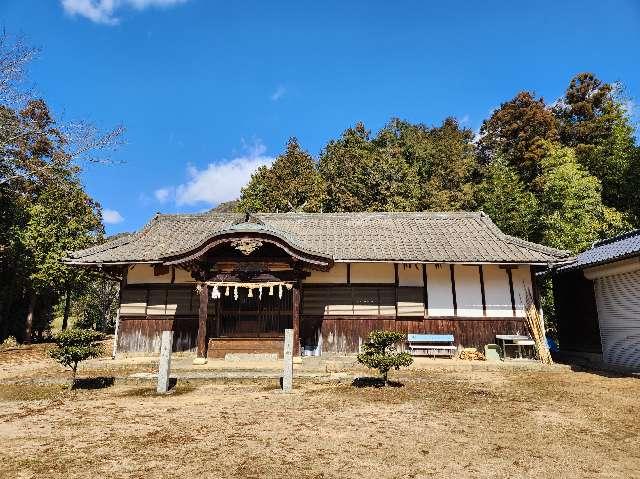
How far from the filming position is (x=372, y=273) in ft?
54.0

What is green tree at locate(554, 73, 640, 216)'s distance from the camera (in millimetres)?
29250

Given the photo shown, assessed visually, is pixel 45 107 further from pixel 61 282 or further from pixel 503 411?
pixel 503 411

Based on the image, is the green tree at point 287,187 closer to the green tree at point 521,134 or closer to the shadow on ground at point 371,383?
the green tree at point 521,134

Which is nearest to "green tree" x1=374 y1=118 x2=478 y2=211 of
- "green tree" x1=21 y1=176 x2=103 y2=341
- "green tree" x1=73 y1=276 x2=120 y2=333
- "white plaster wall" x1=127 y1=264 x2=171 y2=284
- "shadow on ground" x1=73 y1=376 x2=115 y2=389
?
"white plaster wall" x1=127 y1=264 x2=171 y2=284

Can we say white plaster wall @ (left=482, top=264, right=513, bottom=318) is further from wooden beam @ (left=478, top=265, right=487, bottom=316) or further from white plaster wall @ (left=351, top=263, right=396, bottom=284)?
white plaster wall @ (left=351, top=263, right=396, bottom=284)

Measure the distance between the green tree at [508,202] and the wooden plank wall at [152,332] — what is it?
2349 cm

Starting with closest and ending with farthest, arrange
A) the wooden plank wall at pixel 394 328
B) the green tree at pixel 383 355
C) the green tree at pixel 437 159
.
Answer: the green tree at pixel 383 355 → the wooden plank wall at pixel 394 328 → the green tree at pixel 437 159

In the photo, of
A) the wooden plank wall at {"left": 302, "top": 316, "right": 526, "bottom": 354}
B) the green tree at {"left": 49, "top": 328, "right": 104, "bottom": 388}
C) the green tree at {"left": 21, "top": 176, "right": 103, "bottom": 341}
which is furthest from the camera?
the green tree at {"left": 21, "top": 176, "right": 103, "bottom": 341}

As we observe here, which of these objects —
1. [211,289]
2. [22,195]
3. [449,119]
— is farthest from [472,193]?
[22,195]

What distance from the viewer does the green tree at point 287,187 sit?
3641 centimetres

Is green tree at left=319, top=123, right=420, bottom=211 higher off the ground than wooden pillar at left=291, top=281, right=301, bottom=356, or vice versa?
green tree at left=319, top=123, right=420, bottom=211

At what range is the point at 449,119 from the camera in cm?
5578

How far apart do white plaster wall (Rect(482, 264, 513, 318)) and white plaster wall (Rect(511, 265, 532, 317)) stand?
0.30m

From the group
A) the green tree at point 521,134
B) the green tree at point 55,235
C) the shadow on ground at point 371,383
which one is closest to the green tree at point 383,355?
the shadow on ground at point 371,383
